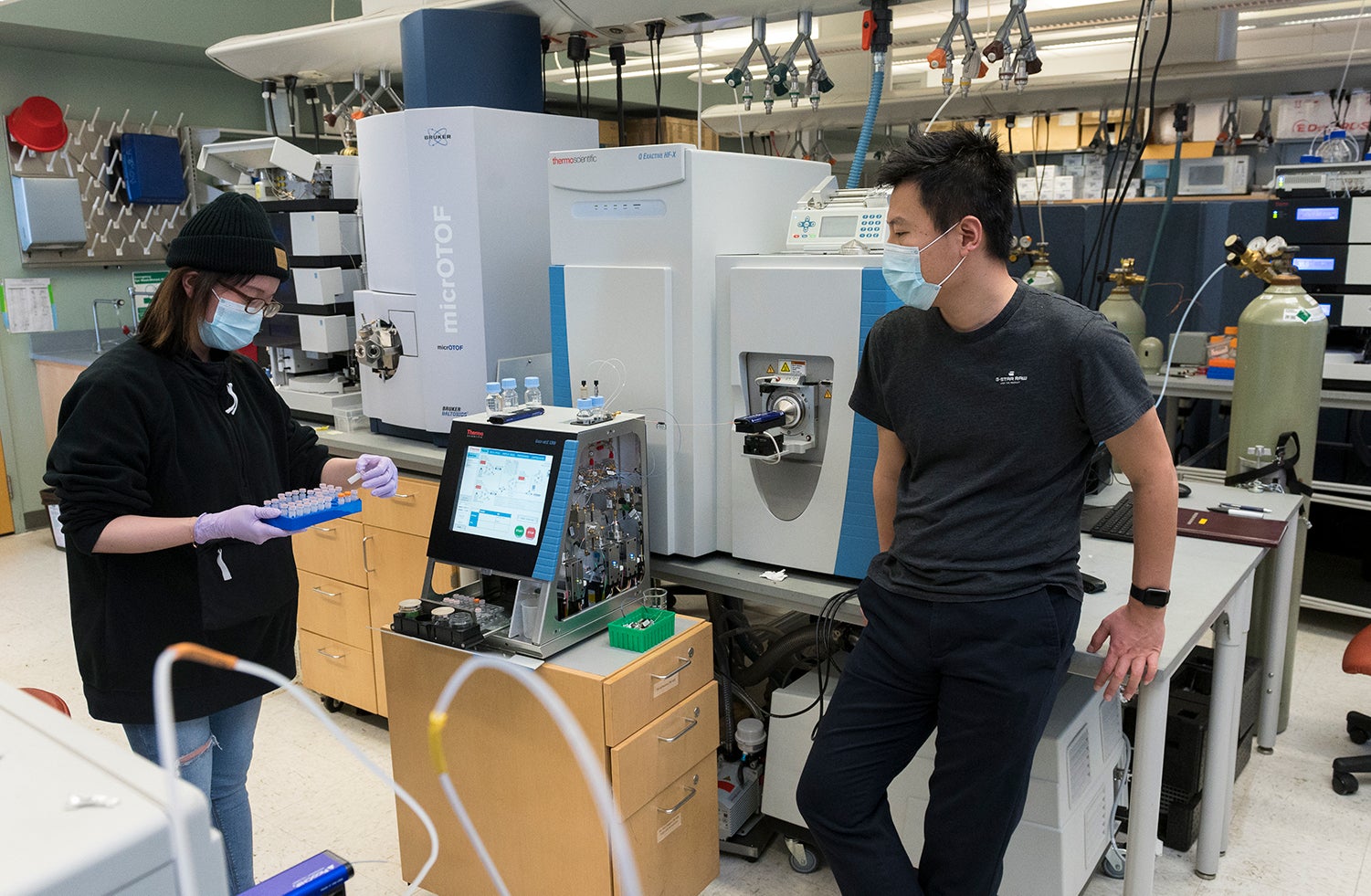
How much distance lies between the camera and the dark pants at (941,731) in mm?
1679

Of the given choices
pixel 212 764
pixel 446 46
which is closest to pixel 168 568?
pixel 212 764

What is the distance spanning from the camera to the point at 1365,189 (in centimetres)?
352

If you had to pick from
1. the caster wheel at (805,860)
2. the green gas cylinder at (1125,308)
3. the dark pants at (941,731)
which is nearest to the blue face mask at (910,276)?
the dark pants at (941,731)

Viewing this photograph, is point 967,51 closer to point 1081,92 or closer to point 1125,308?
point 1125,308

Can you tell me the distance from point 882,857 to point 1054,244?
3681 millimetres

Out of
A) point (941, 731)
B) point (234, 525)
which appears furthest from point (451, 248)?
point (941, 731)

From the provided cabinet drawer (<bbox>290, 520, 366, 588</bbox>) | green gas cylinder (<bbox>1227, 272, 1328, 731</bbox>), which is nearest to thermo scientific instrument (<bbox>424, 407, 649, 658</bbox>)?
cabinet drawer (<bbox>290, 520, 366, 588</bbox>)

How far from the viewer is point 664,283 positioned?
88.8 inches

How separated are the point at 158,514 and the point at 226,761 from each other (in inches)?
20.8

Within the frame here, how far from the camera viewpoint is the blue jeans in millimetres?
1784

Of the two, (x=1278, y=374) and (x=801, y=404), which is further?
(x=1278, y=374)

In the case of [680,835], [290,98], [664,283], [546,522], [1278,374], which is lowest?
[680,835]

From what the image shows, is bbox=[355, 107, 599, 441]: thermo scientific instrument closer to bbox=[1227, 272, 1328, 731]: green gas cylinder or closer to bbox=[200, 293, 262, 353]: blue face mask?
bbox=[200, 293, 262, 353]: blue face mask

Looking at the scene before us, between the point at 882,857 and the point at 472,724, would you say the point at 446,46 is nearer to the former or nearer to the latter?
the point at 472,724
